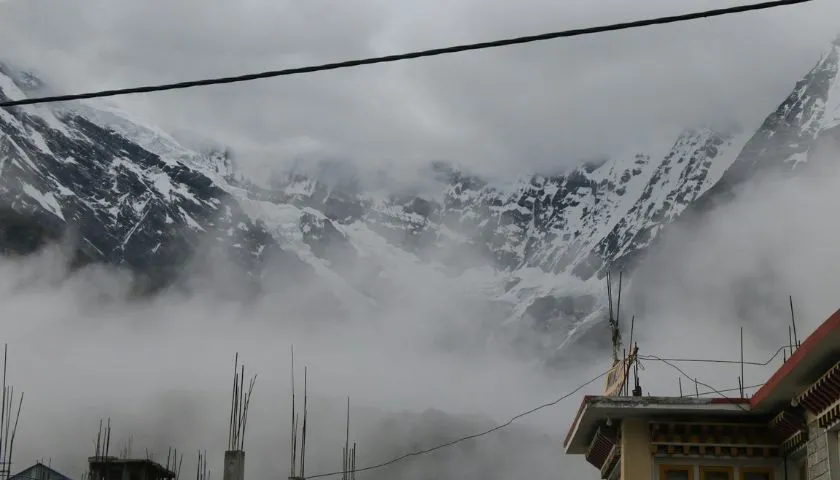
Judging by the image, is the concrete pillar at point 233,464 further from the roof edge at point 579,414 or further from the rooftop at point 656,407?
the rooftop at point 656,407

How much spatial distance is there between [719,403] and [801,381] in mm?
2973

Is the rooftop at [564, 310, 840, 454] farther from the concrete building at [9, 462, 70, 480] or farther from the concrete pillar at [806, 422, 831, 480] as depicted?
the concrete building at [9, 462, 70, 480]

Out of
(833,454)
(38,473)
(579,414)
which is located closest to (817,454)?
(833,454)

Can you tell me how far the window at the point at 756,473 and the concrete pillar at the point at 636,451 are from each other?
6.08 ft

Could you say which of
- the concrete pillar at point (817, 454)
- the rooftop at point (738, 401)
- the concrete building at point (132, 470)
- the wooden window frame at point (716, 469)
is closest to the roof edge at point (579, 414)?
the rooftop at point (738, 401)

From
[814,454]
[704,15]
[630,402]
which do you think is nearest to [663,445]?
[630,402]

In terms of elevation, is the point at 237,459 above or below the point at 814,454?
above

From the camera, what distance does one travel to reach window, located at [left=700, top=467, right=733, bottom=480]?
25.6 metres

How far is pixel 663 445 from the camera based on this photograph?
1019 inches

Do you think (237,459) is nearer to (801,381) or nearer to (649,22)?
(801,381)

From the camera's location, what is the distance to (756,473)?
25422mm

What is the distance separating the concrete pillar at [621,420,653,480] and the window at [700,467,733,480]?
1.04 meters

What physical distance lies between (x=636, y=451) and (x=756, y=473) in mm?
2403

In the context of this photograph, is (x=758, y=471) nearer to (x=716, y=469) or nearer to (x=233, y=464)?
(x=716, y=469)
